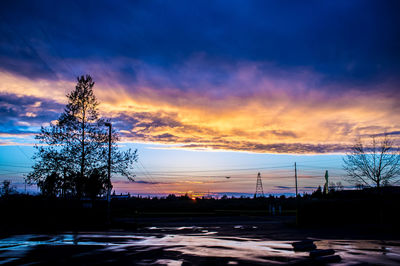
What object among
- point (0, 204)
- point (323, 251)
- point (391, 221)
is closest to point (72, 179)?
point (0, 204)

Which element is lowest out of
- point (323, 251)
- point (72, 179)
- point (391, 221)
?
point (391, 221)

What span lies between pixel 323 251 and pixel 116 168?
23649 millimetres

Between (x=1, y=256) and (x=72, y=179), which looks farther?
(x=72, y=179)

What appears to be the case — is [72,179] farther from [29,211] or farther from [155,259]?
[155,259]

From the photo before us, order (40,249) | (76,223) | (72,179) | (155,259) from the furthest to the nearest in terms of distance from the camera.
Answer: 1. (72,179)
2. (76,223)
3. (40,249)
4. (155,259)

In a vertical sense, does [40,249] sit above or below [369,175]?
below

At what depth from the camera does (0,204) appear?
3219cm

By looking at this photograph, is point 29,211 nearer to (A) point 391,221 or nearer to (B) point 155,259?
(B) point 155,259

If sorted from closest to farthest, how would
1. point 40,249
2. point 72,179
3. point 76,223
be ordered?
1. point 40,249
2. point 76,223
3. point 72,179

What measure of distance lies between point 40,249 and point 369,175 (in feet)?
92.5

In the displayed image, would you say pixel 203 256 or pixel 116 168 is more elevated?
pixel 116 168

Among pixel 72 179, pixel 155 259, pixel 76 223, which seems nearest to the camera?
pixel 155 259

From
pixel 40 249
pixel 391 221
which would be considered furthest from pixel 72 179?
pixel 391 221

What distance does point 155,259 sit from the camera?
10938mm
